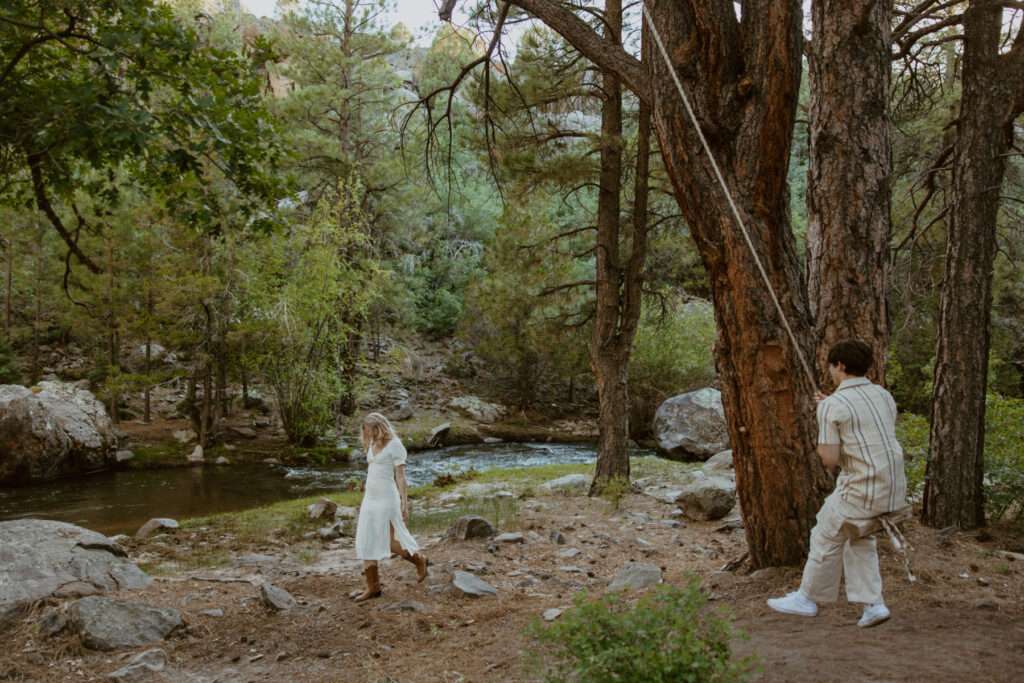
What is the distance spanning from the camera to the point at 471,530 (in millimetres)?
7395

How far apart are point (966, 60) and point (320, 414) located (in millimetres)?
15368

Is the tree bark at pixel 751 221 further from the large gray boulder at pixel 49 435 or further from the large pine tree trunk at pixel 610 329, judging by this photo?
the large gray boulder at pixel 49 435

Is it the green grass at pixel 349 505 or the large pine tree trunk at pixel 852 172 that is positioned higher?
the large pine tree trunk at pixel 852 172

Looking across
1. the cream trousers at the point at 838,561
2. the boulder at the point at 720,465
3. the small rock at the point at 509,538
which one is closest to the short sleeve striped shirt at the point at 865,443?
the cream trousers at the point at 838,561

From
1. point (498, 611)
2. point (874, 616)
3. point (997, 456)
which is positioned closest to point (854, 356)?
point (874, 616)

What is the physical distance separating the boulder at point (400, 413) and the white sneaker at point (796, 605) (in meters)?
18.3

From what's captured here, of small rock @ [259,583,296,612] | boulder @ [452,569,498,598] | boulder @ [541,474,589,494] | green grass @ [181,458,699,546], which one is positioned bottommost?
green grass @ [181,458,699,546]

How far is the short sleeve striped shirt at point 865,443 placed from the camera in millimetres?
3480

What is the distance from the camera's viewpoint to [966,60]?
6.28m

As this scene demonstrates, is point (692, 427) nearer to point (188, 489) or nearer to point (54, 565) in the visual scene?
point (188, 489)

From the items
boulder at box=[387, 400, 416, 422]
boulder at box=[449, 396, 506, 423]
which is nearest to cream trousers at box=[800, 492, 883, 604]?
boulder at box=[387, 400, 416, 422]

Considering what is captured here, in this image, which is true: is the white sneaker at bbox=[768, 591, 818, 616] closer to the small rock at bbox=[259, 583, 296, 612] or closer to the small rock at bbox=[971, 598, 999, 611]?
the small rock at bbox=[971, 598, 999, 611]

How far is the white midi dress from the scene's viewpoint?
19.3 feet

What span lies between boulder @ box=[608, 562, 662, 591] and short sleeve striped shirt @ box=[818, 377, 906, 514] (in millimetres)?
2057
